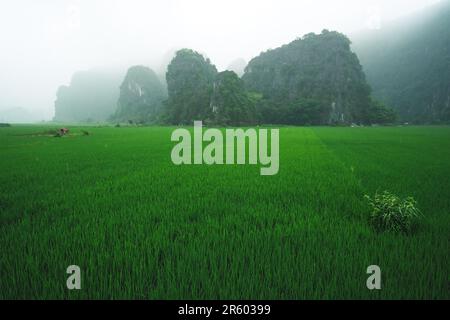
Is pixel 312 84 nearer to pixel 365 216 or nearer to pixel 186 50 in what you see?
pixel 186 50

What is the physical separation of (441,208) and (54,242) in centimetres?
469

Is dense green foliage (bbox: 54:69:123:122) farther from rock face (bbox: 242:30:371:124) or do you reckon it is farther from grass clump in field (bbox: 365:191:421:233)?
grass clump in field (bbox: 365:191:421:233)

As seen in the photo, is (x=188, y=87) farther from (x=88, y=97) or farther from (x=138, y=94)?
(x=88, y=97)

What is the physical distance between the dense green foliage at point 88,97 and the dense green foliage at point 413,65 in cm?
13520

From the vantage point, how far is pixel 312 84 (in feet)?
244

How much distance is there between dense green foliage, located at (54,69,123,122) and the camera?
145750mm

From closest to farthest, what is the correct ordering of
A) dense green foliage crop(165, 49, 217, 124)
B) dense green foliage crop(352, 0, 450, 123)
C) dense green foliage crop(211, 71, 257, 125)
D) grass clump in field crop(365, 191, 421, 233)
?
grass clump in field crop(365, 191, 421, 233) < dense green foliage crop(211, 71, 257, 125) < dense green foliage crop(165, 49, 217, 124) < dense green foliage crop(352, 0, 450, 123)

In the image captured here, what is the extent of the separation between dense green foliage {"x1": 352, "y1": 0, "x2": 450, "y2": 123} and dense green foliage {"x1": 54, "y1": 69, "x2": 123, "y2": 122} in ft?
444

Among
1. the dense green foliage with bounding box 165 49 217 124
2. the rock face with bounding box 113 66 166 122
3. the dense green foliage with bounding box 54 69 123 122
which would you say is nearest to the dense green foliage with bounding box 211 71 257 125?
the dense green foliage with bounding box 165 49 217 124

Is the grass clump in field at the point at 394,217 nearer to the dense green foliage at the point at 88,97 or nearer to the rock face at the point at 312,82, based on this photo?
the rock face at the point at 312,82

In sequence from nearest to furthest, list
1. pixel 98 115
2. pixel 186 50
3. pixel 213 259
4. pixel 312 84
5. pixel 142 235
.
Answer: pixel 213 259
pixel 142 235
pixel 312 84
pixel 186 50
pixel 98 115

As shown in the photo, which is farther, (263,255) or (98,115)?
(98,115)

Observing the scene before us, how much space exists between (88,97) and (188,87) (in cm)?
10913
